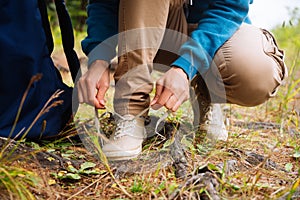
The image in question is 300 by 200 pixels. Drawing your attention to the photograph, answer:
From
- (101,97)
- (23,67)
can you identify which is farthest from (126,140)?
(23,67)

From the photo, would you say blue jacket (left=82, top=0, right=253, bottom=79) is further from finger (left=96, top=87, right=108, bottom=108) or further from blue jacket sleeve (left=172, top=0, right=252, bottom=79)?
finger (left=96, top=87, right=108, bottom=108)

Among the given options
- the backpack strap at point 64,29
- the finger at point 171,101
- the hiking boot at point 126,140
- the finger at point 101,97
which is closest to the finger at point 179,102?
the finger at point 171,101

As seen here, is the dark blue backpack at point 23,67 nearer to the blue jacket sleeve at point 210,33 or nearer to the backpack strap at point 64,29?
the backpack strap at point 64,29

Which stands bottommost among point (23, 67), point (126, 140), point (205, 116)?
point (205, 116)

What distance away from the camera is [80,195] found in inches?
48.7

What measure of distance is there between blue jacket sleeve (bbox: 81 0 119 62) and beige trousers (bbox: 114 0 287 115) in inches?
5.5

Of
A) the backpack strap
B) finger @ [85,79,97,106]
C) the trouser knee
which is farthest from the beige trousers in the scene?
→ the backpack strap

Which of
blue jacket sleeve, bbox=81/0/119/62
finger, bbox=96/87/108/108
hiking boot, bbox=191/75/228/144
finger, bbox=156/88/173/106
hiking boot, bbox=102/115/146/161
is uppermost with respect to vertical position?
blue jacket sleeve, bbox=81/0/119/62

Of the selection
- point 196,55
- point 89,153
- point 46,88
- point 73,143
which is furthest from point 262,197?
point 46,88

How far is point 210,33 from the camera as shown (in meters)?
1.52

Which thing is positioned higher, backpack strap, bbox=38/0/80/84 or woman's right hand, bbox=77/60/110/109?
backpack strap, bbox=38/0/80/84

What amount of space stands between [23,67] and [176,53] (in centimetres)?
66

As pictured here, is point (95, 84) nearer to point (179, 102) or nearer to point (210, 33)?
point (179, 102)

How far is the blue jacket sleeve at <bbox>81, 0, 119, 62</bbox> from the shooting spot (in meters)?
1.69
